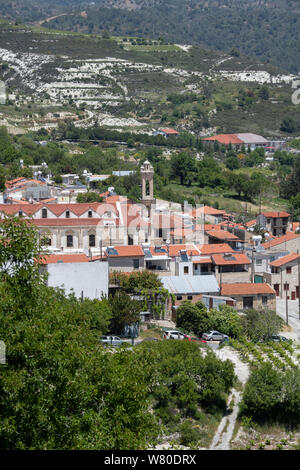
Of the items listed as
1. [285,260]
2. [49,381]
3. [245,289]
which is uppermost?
[49,381]

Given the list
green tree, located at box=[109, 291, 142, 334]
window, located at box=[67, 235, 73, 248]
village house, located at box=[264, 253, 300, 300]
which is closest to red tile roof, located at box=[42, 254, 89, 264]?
green tree, located at box=[109, 291, 142, 334]

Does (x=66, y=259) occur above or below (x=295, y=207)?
above

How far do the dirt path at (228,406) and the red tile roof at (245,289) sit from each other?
16.4 feet

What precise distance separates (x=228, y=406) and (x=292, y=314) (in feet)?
35.3

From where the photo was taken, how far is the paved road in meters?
31.0

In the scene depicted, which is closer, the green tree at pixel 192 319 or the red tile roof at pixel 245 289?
the green tree at pixel 192 319

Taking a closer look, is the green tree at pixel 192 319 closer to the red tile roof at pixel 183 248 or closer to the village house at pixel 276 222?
the red tile roof at pixel 183 248

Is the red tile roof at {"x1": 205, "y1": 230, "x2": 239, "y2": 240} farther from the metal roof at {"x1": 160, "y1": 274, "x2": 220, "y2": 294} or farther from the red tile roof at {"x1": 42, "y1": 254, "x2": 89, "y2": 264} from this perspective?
the red tile roof at {"x1": 42, "y1": 254, "x2": 89, "y2": 264}

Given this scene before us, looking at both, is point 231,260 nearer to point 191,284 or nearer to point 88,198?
point 191,284

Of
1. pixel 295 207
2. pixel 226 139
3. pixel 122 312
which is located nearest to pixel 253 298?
pixel 122 312

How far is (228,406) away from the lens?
24.1 meters

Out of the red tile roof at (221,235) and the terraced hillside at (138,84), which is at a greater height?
the terraced hillside at (138,84)

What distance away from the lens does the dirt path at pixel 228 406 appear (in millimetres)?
21922

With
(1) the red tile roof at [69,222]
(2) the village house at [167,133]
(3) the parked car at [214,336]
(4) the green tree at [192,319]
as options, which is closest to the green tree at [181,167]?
(2) the village house at [167,133]
